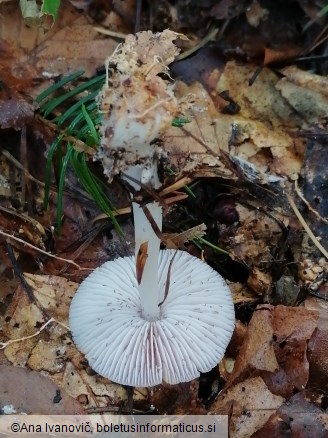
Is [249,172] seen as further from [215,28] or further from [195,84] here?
[215,28]

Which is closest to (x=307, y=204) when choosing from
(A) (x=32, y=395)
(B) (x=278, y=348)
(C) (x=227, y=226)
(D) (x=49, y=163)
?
(C) (x=227, y=226)

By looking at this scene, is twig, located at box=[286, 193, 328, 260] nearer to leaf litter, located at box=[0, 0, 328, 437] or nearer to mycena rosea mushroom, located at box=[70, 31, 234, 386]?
leaf litter, located at box=[0, 0, 328, 437]

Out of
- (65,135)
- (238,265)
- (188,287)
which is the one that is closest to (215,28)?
(65,135)

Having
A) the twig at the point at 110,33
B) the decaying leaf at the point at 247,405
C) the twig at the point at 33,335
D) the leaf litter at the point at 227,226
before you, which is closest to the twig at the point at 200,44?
the leaf litter at the point at 227,226

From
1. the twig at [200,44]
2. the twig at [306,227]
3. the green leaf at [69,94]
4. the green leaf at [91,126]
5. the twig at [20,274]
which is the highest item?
the twig at [200,44]

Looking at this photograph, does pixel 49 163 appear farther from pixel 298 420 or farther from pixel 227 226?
pixel 298 420

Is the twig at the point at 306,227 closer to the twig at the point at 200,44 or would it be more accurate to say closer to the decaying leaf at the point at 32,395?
the twig at the point at 200,44

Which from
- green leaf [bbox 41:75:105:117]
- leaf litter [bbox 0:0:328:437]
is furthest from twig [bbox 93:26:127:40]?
green leaf [bbox 41:75:105:117]
